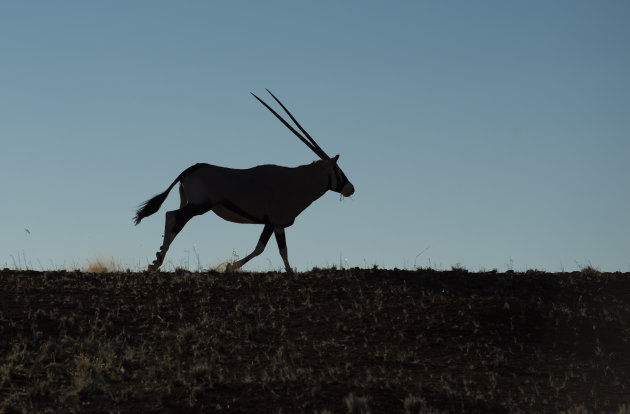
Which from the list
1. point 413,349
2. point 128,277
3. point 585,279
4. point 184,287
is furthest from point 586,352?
point 128,277

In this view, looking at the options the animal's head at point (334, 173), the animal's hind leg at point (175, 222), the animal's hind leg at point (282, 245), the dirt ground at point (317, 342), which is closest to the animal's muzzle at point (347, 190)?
the animal's head at point (334, 173)

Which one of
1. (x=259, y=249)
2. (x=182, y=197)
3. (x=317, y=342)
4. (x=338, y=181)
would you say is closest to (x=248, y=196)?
(x=259, y=249)

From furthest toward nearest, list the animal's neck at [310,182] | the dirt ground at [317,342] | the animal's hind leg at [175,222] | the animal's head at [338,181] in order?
1. the animal's head at [338,181]
2. the animal's neck at [310,182]
3. the animal's hind leg at [175,222]
4. the dirt ground at [317,342]

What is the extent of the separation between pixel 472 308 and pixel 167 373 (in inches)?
218

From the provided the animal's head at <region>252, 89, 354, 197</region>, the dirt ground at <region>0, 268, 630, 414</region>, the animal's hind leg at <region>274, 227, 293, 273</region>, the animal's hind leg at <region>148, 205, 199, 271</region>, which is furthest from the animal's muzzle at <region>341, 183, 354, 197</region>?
the animal's hind leg at <region>148, 205, 199, 271</region>

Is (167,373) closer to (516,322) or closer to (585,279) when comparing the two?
(516,322)

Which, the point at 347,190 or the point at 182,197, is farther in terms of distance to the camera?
the point at 347,190

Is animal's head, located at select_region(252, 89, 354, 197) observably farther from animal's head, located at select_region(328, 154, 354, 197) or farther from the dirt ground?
the dirt ground

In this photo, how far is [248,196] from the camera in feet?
61.3

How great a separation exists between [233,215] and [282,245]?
3.86 ft

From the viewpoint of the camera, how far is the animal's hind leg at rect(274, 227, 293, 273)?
18.5 metres

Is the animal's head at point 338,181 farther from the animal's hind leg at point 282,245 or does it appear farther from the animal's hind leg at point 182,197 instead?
the animal's hind leg at point 182,197

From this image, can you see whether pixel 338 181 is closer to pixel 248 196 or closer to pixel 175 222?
pixel 248 196

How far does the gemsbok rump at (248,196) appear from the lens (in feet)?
60.9
